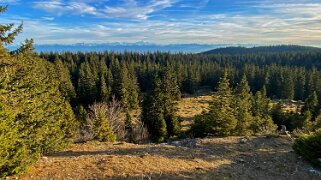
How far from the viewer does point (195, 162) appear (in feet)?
54.1

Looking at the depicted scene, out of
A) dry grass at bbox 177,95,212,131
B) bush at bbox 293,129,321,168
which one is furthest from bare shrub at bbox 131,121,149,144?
bush at bbox 293,129,321,168

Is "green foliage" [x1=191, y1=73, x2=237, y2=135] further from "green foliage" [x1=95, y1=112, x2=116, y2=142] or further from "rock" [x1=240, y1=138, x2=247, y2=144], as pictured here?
"green foliage" [x1=95, y1=112, x2=116, y2=142]

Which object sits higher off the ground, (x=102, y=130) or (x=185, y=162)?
(x=185, y=162)

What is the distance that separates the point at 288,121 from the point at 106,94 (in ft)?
122

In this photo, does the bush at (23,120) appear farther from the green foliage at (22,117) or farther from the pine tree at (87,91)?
the pine tree at (87,91)

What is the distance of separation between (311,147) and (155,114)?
24719 mm

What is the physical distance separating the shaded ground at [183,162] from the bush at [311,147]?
17.3 inches

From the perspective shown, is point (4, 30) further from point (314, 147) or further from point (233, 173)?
point (314, 147)

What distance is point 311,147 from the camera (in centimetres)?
1748

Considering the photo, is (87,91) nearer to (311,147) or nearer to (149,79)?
(149,79)

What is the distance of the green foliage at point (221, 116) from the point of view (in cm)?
3200

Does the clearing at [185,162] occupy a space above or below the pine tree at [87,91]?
above

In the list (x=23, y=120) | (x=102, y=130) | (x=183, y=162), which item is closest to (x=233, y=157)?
(x=183, y=162)

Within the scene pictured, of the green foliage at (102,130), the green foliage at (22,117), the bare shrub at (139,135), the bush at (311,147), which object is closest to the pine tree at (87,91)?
the bare shrub at (139,135)
